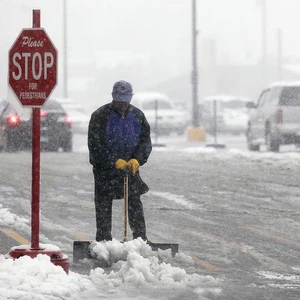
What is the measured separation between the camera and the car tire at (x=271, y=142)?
1075 inches

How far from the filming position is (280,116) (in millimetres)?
26875

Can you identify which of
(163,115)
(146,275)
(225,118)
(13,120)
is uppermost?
(13,120)

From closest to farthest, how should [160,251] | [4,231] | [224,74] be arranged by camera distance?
[160,251] < [4,231] < [224,74]

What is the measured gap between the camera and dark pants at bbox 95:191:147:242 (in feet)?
33.6

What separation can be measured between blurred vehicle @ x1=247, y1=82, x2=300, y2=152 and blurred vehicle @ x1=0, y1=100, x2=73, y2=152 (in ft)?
15.0

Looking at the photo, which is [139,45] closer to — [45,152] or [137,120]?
[45,152]

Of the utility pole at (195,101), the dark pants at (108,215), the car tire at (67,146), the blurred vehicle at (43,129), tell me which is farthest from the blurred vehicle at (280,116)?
the dark pants at (108,215)

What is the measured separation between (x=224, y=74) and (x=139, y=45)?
35.1 m

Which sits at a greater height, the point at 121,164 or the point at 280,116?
the point at 280,116

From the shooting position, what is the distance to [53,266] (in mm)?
8430

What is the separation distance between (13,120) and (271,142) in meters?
6.05

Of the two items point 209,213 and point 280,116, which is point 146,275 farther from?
point 280,116

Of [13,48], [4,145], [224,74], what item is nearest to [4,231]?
[13,48]

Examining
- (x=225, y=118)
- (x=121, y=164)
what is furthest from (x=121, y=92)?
(x=225, y=118)
